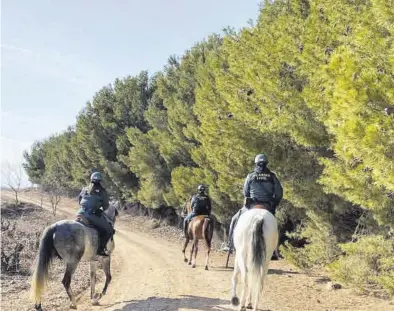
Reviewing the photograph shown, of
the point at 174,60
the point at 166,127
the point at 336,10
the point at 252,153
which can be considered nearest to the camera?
the point at 336,10

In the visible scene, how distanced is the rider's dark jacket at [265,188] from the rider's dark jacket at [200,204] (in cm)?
665

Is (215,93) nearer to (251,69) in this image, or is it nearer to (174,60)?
(251,69)

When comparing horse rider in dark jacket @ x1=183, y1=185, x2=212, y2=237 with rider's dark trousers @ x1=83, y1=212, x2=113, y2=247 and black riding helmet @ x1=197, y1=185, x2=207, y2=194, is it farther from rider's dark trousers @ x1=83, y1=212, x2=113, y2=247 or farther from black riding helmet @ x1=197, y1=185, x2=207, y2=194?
rider's dark trousers @ x1=83, y1=212, x2=113, y2=247

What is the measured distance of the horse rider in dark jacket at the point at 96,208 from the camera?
10094 millimetres

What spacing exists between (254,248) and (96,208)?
4.24 meters

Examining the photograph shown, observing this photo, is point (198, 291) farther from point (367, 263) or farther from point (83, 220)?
point (367, 263)

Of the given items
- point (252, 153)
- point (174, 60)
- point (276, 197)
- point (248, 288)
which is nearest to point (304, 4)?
point (252, 153)

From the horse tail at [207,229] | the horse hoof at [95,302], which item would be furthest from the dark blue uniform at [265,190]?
the horse tail at [207,229]

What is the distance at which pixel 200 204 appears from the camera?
52.0 ft

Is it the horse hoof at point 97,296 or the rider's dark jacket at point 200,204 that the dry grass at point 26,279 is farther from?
the rider's dark jacket at point 200,204

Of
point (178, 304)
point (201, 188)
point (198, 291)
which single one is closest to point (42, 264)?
point (178, 304)

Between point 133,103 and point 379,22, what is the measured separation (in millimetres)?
34127

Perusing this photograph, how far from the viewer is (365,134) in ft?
24.3

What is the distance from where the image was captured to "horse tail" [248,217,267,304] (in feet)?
26.0
